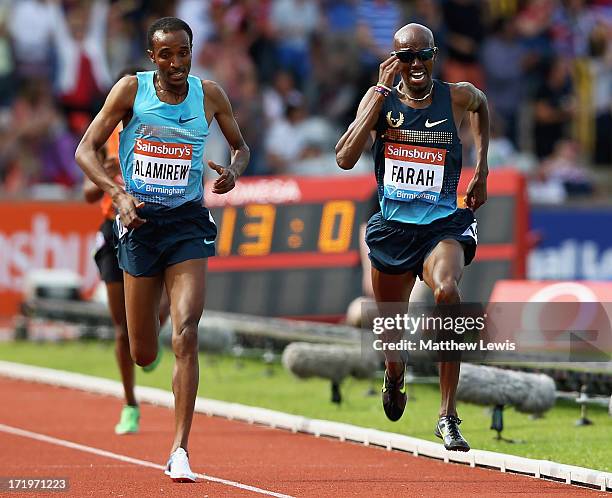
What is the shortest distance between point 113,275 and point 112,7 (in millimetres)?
12401

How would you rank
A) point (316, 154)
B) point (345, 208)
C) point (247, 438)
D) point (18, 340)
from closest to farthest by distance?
point (247, 438), point (345, 208), point (18, 340), point (316, 154)

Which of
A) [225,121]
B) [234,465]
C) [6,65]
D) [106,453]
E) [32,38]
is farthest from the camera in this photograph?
[32,38]

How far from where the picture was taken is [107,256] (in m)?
11.4

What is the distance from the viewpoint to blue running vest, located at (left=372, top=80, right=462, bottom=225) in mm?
8969

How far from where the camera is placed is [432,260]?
8883 mm

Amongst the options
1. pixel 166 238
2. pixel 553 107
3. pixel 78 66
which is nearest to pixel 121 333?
pixel 166 238

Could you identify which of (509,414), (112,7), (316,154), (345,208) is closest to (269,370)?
(345,208)

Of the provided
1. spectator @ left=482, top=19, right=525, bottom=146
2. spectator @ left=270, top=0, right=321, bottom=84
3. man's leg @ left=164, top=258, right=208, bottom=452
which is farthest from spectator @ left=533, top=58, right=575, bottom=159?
man's leg @ left=164, top=258, right=208, bottom=452

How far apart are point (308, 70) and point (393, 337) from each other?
1511 centimetres

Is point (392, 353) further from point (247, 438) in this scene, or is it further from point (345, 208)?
point (345, 208)

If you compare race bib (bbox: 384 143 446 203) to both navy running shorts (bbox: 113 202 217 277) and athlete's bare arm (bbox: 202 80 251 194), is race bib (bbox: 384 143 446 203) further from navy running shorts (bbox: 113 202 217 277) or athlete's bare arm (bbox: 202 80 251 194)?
navy running shorts (bbox: 113 202 217 277)

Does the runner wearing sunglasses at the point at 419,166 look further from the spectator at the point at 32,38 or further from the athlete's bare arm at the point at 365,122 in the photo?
the spectator at the point at 32,38

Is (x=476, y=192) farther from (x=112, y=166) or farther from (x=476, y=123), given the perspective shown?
(x=112, y=166)

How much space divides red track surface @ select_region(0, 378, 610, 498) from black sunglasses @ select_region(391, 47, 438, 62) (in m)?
2.36
